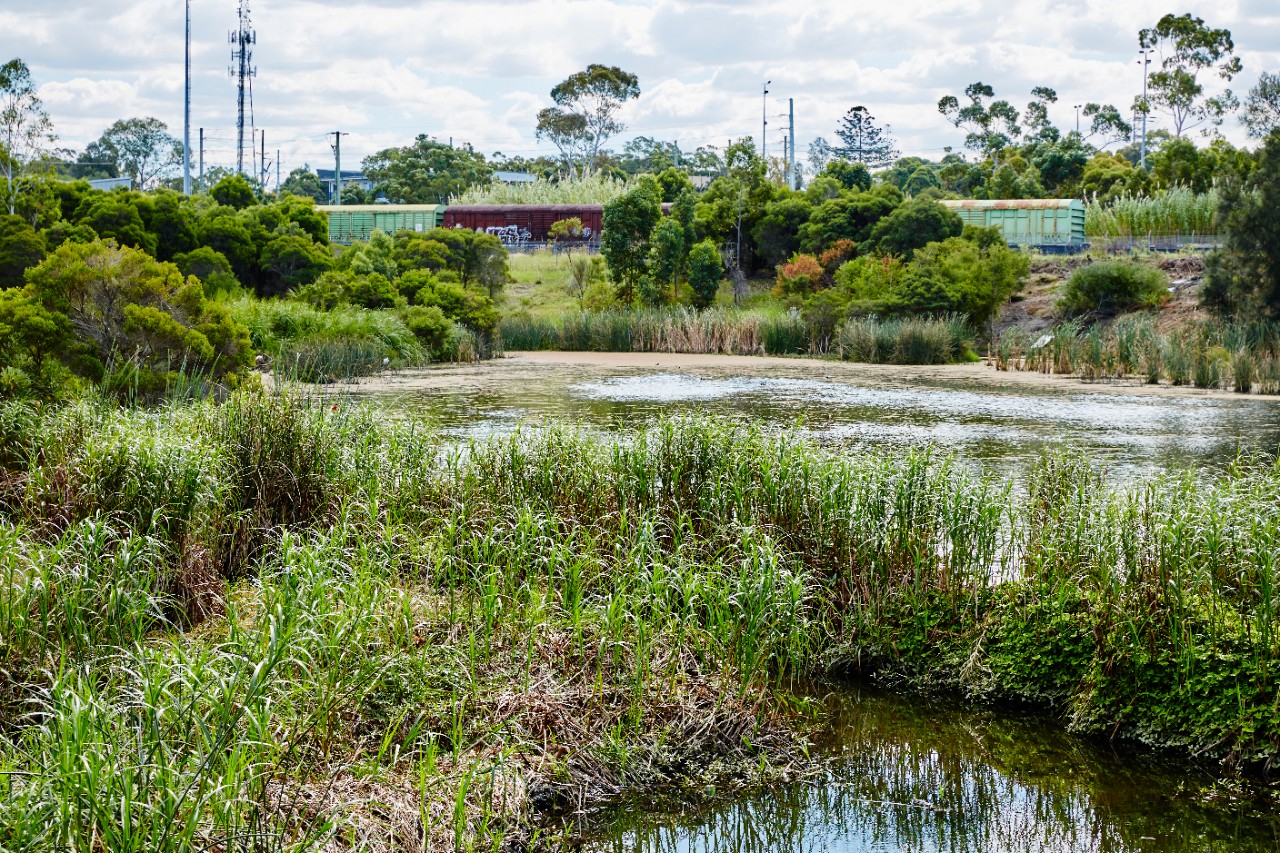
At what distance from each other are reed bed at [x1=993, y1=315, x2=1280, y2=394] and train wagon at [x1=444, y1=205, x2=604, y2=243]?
2513cm

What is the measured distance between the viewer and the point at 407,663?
5.16 metres

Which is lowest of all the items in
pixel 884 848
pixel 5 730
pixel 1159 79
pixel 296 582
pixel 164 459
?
pixel 884 848

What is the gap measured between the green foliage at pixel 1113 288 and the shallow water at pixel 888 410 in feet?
31.0

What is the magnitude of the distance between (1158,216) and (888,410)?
2534 centimetres

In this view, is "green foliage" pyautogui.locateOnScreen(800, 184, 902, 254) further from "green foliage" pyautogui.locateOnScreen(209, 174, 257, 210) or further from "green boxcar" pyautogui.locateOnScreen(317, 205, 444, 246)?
"green boxcar" pyautogui.locateOnScreen(317, 205, 444, 246)

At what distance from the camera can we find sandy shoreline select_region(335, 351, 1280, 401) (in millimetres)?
20844

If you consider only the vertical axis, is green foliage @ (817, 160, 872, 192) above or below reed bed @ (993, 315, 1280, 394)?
above

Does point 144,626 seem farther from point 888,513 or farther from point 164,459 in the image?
point 888,513

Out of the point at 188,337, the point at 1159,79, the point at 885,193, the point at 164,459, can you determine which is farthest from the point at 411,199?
the point at 164,459

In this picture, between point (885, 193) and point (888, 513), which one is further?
point (885, 193)

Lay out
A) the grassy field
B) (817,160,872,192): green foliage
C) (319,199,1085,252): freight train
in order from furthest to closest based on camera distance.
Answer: (817,160,872,192): green foliage
(319,199,1085,252): freight train
the grassy field

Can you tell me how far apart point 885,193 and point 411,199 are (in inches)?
1292

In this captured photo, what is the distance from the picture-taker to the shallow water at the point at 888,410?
13.3 m

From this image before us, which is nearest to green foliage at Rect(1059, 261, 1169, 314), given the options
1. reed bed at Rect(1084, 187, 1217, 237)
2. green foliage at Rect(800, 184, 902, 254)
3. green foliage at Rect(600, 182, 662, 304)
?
reed bed at Rect(1084, 187, 1217, 237)
